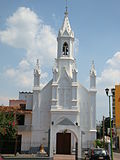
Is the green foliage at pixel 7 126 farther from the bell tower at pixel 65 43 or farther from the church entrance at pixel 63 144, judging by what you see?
the bell tower at pixel 65 43

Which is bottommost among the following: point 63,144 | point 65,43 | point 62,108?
point 63,144

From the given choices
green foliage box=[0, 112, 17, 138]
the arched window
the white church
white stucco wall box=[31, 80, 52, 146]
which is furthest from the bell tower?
green foliage box=[0, 112, 17, 138]

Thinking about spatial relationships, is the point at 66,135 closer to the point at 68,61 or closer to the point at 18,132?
the point at 18,132

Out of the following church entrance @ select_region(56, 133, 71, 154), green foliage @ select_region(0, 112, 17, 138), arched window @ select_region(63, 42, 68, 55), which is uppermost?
arched window @ select_region(63, 42, 68, 55)

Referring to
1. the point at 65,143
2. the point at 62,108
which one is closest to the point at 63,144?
the point at 65,143

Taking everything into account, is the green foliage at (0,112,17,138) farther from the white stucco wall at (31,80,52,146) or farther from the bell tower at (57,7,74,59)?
the bell tower at (57,7,74,59)

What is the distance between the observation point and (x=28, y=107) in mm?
45125

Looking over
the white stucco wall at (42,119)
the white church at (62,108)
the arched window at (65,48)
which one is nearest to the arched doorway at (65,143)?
the white church at (62,108)

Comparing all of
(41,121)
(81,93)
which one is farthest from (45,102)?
(81,93)

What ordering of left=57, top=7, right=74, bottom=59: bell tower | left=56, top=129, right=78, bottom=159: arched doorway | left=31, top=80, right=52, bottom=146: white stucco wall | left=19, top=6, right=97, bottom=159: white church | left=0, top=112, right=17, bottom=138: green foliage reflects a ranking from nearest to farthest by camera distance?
left=0, top=112, right=17, bottom=138: green foliage
left=56, top=129, right=78, bottom=159: arched doorway
left=19, top=6, right=97, bottom=159: white church
left=31, top=80, right=52, bottom=146: white stucco wall
left=57, top=7, right=74, bottom=59: bell tower

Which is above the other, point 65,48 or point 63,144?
point 65,48

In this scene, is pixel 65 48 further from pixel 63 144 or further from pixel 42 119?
pixel 63 144

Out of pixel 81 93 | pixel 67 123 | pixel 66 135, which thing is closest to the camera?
pixel 67 123

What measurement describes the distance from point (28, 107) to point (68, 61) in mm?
10170
